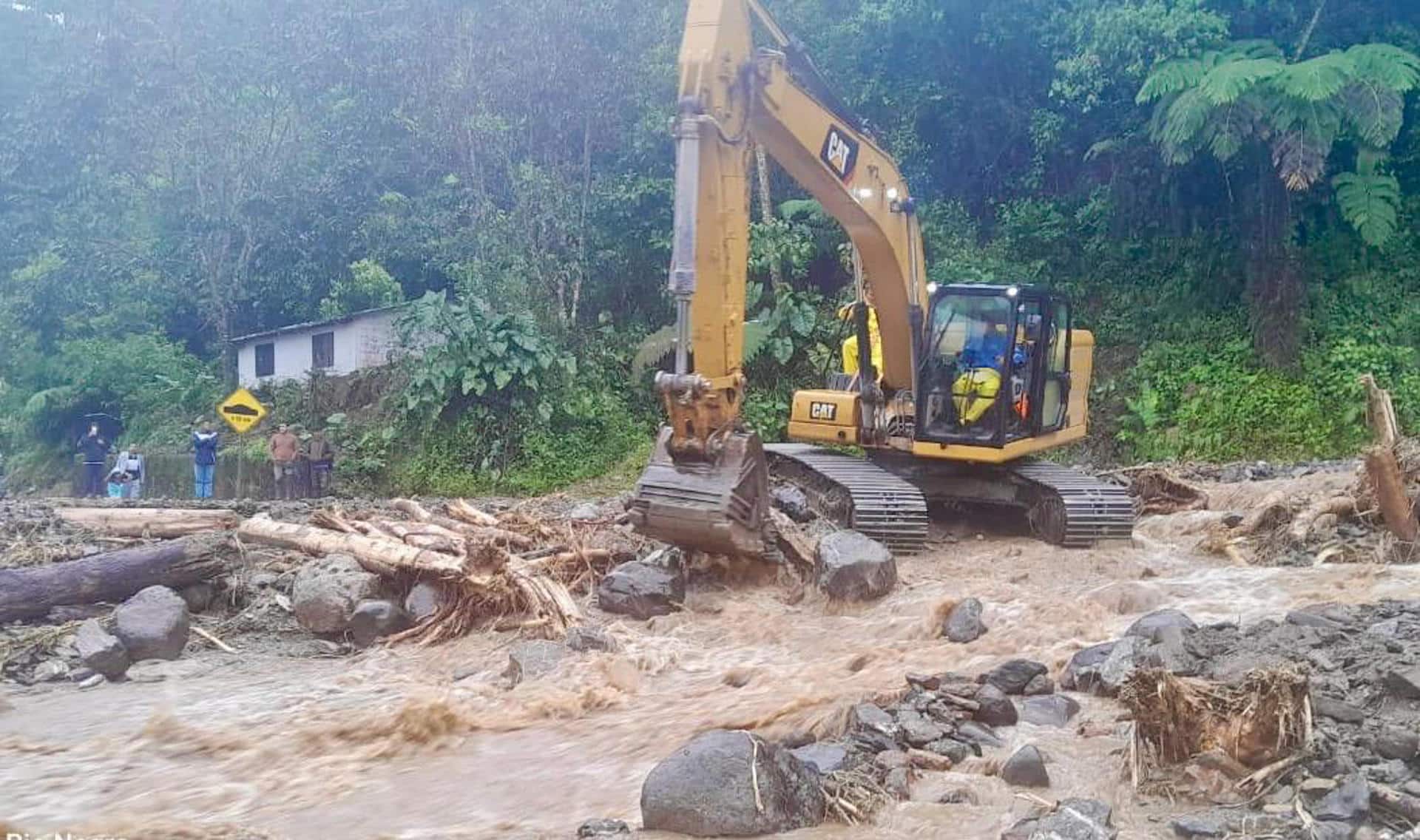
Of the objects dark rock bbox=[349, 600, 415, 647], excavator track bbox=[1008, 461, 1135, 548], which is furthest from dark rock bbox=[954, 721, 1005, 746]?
excavator track bbox=[1008, 461, 1135, 548]

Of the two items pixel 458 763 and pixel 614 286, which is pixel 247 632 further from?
pixel 614 286

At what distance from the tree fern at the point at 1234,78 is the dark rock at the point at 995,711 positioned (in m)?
13.0

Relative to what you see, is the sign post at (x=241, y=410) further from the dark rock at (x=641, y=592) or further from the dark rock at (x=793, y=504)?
the dark rock at (x=641, y=592)

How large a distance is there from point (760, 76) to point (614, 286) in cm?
1599

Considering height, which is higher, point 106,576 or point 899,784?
point 106,576

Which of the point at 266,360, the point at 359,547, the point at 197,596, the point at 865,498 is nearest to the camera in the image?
the point at 197,596

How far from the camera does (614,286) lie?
80.4 ft

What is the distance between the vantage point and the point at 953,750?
4863 millimetres

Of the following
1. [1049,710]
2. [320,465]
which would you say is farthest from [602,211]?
[1049,710]

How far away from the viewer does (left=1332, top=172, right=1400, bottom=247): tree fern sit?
1758 cm

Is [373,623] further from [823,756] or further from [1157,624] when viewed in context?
[1157,624]

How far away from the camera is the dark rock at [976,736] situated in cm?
503

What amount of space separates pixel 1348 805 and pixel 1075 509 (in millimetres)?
6107

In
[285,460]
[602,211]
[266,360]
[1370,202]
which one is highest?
[602,211]
